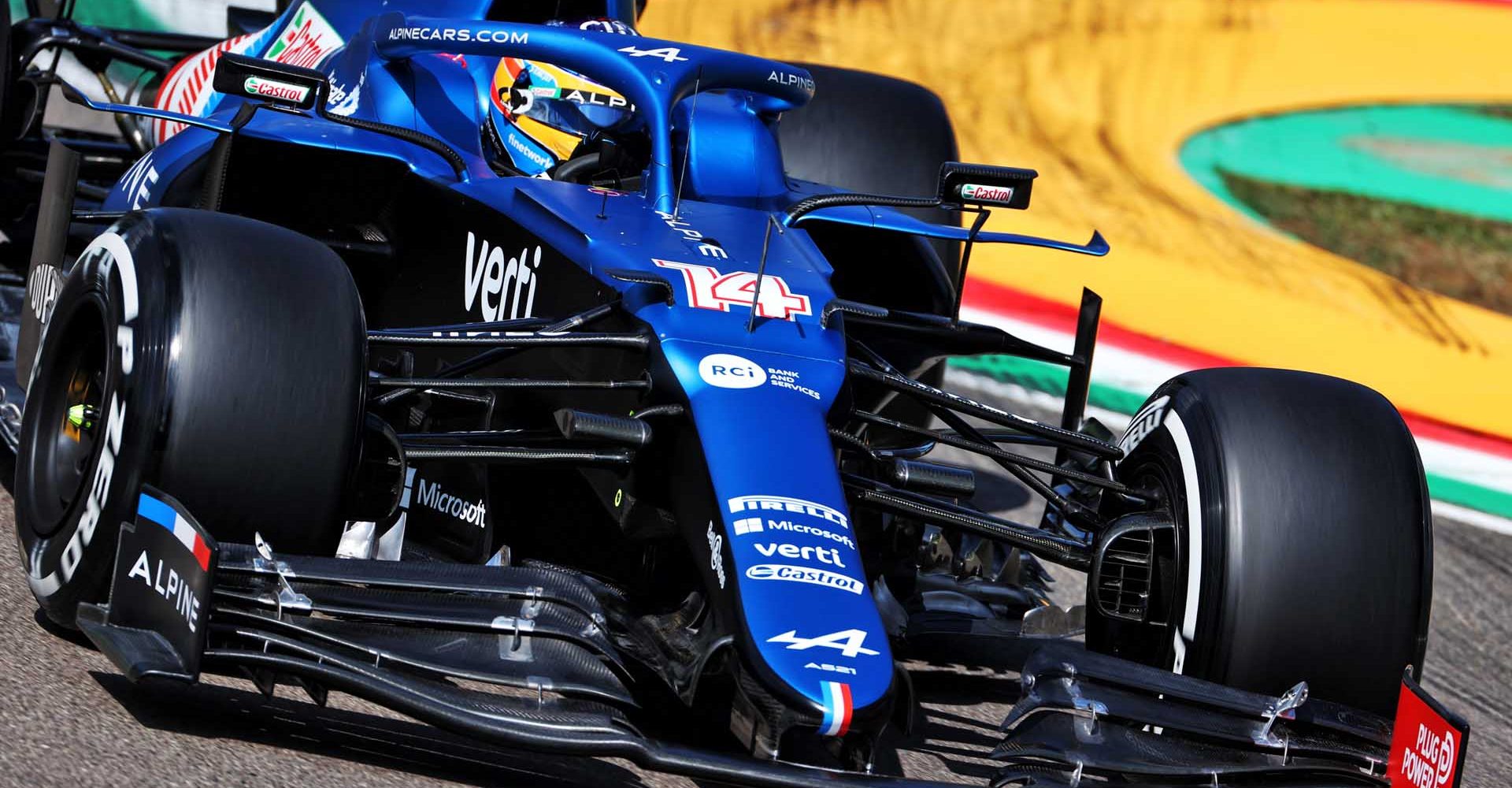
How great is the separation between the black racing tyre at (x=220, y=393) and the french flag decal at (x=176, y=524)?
51mm

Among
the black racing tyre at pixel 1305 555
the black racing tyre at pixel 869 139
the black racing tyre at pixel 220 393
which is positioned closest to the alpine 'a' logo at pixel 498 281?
the black racing tyre at pixel 220 393

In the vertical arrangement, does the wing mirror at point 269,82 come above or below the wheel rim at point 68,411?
above

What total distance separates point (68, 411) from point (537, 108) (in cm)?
183

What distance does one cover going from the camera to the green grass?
846 cm

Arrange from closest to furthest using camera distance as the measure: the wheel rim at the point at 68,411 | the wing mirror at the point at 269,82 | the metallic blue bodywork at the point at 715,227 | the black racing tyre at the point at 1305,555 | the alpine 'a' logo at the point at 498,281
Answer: the metallic blue bodywork at the point at 715,227
the black racing tyre at the point at 1305,555
the wheel rim at the point at 68,411
the wing mirror at the point at 269,82
the alpine 'a' logo at the point at 498,281

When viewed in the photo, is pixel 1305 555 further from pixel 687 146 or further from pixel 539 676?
pixel 687 146

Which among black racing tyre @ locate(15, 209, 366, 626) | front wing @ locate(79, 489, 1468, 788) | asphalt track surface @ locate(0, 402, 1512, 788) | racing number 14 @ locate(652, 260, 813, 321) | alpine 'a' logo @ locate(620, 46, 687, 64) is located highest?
alpine 'a' logo @ locate(620, 46, 687, 64)

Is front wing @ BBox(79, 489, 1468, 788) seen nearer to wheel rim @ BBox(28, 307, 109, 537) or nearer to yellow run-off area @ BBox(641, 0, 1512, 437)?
wheel rim @ BBox(28, 307, 109, 537)

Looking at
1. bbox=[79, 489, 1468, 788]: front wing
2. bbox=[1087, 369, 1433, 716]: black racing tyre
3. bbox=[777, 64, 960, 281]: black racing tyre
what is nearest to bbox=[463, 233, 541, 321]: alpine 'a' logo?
bbox=[79, 489, 1468, 788]: front wing

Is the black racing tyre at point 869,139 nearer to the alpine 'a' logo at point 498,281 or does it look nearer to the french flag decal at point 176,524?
the alpine 'a' logo at point 498,281

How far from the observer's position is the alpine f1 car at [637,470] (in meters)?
3.42

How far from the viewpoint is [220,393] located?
356 cm

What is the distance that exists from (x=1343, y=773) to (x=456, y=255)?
260 cm

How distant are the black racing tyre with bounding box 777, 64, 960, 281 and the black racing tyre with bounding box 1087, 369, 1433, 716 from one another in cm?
266
